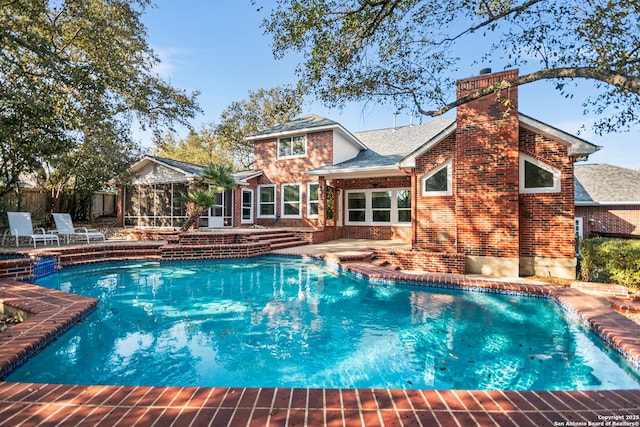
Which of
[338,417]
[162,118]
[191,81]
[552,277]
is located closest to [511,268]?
[552,277]

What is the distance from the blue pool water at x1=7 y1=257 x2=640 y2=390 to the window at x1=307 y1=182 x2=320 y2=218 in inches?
371

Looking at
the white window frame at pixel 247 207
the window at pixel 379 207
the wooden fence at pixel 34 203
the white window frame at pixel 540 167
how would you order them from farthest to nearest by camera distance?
the white window frame at pixel 247 207 → the wooden fence at pixel 34 203 → the window at pixel 379 207 → the white window frame at pixel 540 167

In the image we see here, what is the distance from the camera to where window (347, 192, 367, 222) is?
1595 centimetres

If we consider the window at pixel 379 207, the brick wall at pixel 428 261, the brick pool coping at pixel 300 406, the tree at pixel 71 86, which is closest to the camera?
the brick pool coping at pixel 300 406

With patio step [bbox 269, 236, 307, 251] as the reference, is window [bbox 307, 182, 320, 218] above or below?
above

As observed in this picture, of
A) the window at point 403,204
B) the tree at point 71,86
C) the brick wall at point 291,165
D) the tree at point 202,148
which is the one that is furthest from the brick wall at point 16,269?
the tree at point 202,148

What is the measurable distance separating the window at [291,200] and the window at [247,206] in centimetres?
218

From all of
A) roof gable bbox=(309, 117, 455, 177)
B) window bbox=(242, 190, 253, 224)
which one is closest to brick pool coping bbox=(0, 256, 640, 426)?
roof gable bbox=(309, 117, 455, 177)

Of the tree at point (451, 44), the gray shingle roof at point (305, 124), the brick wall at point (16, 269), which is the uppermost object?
the gray shingle roof at point (305, 124)

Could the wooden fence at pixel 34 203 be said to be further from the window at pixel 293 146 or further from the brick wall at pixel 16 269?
the window at pixel 293 146

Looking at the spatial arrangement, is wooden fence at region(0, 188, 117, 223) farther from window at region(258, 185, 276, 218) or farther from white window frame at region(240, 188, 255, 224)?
window at region(258, 185, 276, 218)

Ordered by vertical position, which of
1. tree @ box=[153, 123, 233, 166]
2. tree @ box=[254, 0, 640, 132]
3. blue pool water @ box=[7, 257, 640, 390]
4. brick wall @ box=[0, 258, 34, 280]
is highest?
tree @ box=[153, 123, 233, 166]

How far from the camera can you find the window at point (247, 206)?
1811 cm

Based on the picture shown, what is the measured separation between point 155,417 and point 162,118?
16.5 meters
